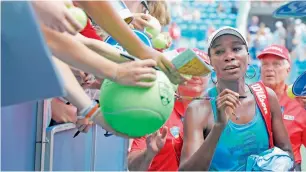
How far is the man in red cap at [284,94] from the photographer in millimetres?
4797

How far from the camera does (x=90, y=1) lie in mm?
2477

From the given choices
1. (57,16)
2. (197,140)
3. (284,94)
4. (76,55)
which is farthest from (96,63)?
(284,94)

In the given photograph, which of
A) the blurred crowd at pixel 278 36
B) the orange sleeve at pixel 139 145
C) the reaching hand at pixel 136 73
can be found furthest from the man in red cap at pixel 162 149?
the blurred crowd at pixel 278 36

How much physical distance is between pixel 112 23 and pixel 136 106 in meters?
0.33

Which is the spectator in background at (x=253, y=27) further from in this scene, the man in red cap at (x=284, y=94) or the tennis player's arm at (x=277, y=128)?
the tennis player's arm at (x=277, y=128)

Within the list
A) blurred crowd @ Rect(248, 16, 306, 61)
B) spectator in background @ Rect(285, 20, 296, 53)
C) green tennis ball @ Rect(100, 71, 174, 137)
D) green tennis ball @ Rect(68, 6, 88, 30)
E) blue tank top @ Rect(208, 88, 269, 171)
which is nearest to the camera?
green tennis ball @ Rect(68, 6, 88, 30)

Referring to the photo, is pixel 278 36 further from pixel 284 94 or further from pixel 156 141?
pixel 156 141

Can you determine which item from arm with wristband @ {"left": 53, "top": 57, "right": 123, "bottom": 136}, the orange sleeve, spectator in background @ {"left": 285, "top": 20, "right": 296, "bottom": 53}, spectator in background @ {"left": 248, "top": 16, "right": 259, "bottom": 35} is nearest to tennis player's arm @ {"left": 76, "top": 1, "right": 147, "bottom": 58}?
arm with wristband @ {"left": 53, "top": 57, "right": 123, "bottom": 136}

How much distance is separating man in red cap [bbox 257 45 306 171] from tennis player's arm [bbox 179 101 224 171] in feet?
4.42

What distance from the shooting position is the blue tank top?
354 centimetres

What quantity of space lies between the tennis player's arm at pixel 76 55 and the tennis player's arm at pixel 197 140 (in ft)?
3.47

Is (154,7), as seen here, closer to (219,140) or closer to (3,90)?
(219,140)

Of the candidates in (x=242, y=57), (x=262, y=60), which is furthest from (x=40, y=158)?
(x=262, y=60)

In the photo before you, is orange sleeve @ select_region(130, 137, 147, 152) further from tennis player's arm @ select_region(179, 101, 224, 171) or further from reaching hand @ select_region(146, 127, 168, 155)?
tennis player's arm @ select_region(179, 101, 224, 171)
